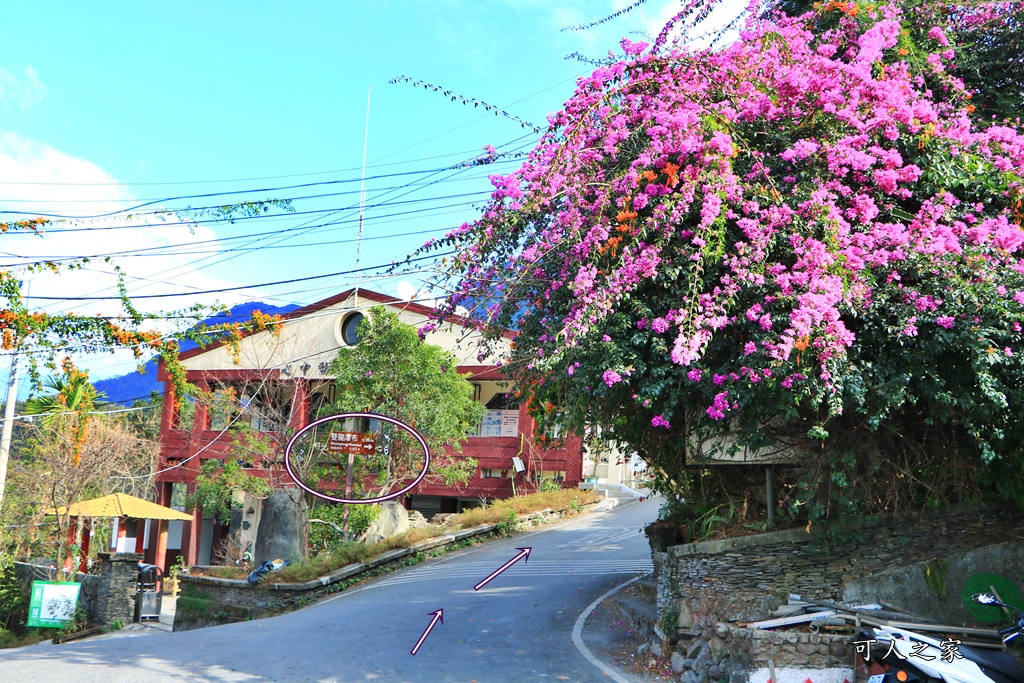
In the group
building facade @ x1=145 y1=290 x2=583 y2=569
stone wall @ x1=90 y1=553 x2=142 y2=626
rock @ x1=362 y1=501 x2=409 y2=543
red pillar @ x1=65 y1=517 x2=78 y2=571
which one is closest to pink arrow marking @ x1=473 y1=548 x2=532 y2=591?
rock @ x1=362 y1=501 x2=409 y2=543

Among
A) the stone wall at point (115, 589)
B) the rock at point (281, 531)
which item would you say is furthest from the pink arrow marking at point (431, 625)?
the stone wall at point (115, 589)

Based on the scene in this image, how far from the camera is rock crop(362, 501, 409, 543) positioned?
869 inches

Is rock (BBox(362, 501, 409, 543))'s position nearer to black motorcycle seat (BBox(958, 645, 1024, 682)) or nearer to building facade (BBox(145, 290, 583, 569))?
building facade (BBox(145, 290, 583, 569))

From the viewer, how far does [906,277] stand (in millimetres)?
8352

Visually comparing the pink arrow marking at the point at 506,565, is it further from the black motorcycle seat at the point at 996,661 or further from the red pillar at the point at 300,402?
the black motorcycle seat at the point at 996,661

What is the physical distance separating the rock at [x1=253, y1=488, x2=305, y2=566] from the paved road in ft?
9.73

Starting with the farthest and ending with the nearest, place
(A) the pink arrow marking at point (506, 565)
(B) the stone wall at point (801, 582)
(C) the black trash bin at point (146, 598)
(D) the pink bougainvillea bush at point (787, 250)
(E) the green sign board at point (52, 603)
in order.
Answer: (C) the black trash bin at point (146, 598) → (E) the green sign board at point (52, 603) → (A) the pink arrow marking at point (506, 565) → (B) the stone wall at point (801, 582) → (D) the pink bougainvillea bush at point (787, 250)

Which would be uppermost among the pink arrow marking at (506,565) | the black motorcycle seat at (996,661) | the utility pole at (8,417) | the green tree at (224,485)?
the utility pole at (8,417)

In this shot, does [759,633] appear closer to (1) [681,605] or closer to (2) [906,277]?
(1) [681,605]

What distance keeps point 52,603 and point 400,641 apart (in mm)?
9438

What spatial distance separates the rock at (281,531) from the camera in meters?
19.5

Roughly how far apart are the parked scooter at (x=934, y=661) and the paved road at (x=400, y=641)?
3.52 m

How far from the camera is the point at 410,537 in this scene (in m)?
19.5

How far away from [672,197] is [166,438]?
26.5m
